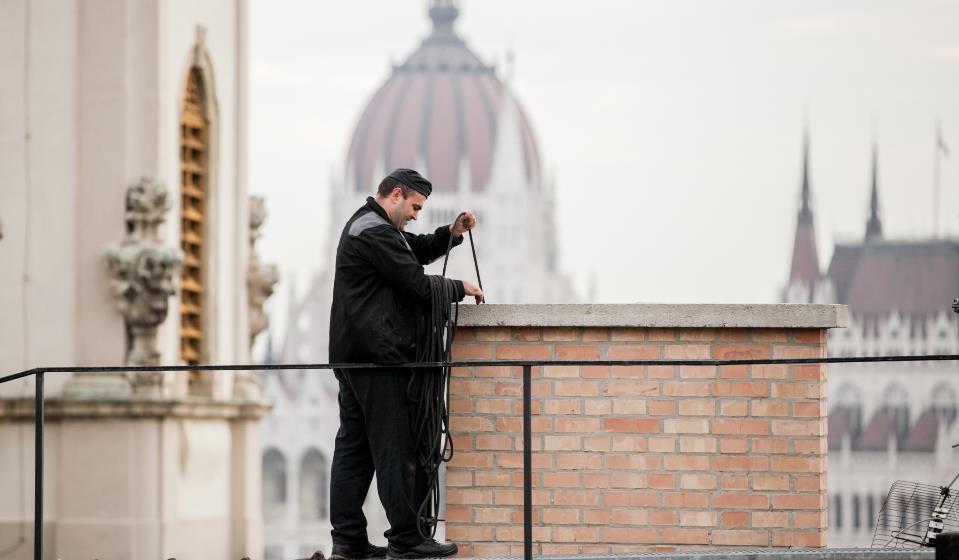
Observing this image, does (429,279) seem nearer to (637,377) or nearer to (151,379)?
(637,377)

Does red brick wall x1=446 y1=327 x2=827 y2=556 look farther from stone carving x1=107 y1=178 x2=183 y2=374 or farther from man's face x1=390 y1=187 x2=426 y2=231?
stone carving x1=107 y1=178 x2=183 y2=374

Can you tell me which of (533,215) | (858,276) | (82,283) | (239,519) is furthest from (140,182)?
(533,215)

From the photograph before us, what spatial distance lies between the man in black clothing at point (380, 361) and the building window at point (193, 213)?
38.8 ft

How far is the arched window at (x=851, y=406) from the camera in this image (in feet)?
481

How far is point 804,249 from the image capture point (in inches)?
6275

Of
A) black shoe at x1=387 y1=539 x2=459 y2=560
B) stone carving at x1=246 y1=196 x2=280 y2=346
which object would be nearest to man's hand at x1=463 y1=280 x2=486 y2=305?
black shoe at x1=387 y1=539 x2=459 y2=560

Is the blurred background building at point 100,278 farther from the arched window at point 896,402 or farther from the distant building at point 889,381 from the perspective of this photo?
the arched window at point 896,402

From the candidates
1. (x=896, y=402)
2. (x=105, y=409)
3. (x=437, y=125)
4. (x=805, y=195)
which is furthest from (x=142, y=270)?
(x=437, y=125)

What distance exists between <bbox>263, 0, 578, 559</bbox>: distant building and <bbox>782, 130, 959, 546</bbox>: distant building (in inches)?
1112

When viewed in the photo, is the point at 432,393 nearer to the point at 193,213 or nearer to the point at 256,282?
the point at 193,213

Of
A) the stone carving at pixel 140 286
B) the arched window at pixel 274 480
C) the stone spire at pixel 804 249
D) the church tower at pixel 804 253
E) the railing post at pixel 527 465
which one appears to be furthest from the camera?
the stone spire at pixel 804 249

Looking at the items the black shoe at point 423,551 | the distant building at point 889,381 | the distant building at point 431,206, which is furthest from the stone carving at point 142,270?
the distant building at point 431,206

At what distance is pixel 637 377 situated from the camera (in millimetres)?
7754

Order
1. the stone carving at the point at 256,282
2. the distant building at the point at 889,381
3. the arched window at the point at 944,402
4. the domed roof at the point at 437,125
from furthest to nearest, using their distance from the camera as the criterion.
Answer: the domed roof at the point at 437,125
the arched window at the point at 944,402
the distant building at the point at 889,381
the stone carving at the point at 256,282
